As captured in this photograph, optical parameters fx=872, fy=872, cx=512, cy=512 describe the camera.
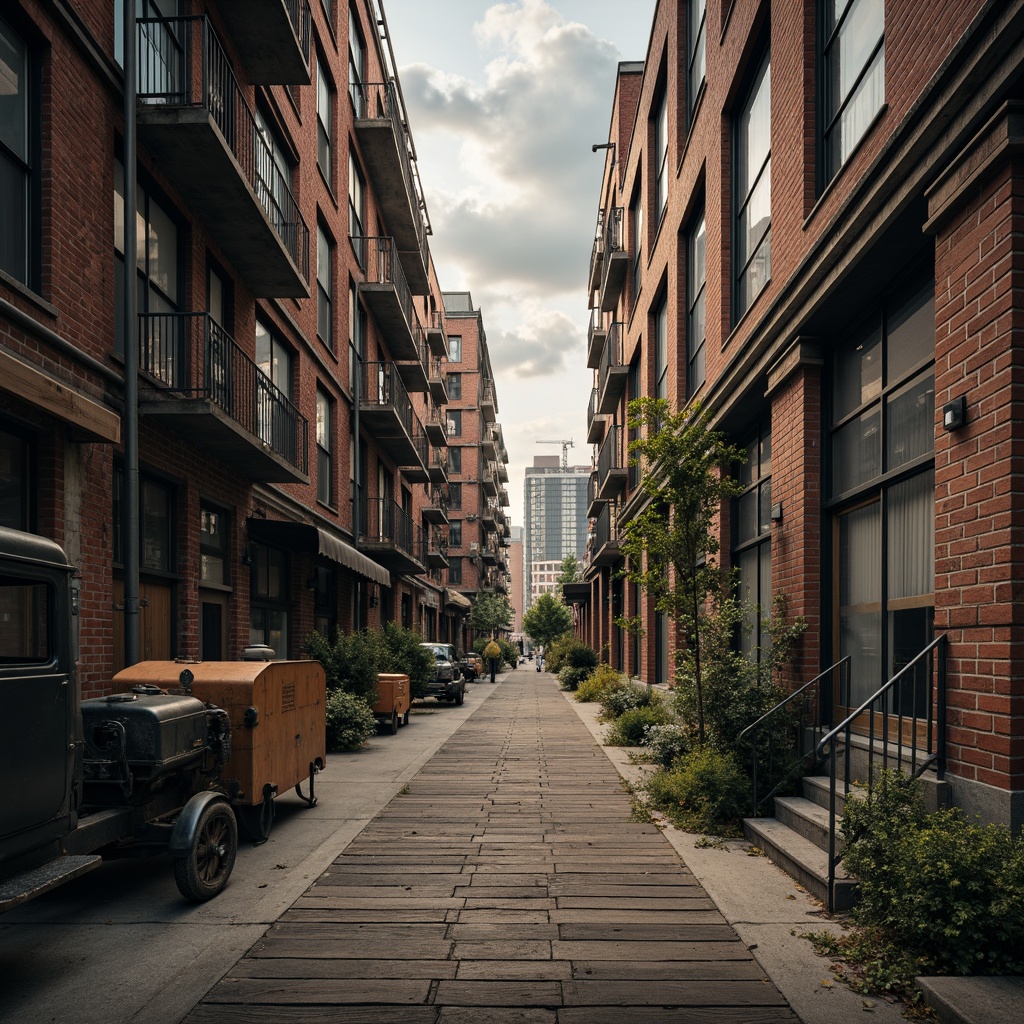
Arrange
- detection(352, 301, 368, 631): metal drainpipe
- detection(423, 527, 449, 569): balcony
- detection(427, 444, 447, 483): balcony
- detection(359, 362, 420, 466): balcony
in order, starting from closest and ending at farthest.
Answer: detection(352, 301, 368, 631): metal drainpipe, detection(359, 362, 420, 466): balcony, detection(423, 527, 449, 569): balcony, detection(427, 444, 447, 483): balcony

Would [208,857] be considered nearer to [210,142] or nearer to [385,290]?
[210,142]

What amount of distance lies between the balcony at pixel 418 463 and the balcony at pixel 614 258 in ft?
25.2

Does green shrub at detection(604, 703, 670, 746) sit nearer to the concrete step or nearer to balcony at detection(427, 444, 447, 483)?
the concrete step

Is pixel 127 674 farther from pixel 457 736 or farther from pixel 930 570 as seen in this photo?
pixel 457 736

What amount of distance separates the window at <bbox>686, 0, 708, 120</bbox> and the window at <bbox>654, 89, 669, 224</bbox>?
59.4 inches

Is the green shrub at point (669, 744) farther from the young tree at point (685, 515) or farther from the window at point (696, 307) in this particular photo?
the window at point (696, 307)

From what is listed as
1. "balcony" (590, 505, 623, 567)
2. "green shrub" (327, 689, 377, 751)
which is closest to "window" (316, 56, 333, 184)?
"green shrub" (327, 689, 377, 751)

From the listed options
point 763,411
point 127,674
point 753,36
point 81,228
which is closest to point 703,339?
point 763,411

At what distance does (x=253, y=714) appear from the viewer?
7184 mm

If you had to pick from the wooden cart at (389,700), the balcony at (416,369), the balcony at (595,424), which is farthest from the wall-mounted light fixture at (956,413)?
the balcony at (595,424)

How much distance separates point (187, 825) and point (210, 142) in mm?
7713

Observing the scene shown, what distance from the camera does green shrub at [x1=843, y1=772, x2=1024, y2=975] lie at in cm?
423

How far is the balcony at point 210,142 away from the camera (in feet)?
32.4

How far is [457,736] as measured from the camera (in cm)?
1631
